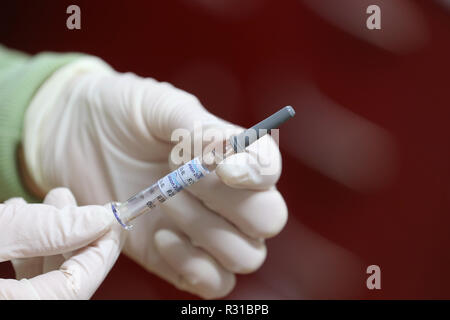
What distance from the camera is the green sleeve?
2.57ft

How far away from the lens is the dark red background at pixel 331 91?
2.68ft

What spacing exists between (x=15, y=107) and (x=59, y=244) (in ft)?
1.37

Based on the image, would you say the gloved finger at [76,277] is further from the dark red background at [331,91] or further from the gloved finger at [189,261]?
the dark red background at [331,91]

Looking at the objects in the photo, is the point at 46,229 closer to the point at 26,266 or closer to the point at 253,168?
the point at 26,266

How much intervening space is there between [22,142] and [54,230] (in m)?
0.38

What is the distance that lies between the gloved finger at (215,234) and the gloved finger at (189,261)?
0.07 feet

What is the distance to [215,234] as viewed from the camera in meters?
0.65

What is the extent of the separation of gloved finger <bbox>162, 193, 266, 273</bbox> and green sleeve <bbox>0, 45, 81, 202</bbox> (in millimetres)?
353

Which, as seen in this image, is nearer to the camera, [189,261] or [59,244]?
[59,244]

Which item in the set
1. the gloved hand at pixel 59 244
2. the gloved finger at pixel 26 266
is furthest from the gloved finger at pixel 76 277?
the gloved finger at pixel 26 266

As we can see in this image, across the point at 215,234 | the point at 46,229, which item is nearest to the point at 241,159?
the point at 215,234

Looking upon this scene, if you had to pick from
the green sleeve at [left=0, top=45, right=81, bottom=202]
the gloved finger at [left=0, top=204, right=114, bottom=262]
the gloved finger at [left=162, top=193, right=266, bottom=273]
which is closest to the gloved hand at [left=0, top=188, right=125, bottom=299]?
the gloved finger at [left=0, top=204, right=114, bottom=262]

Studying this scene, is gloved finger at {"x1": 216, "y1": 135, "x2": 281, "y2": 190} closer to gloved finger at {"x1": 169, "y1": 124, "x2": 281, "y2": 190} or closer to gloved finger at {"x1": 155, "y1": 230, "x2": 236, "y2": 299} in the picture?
gloved finger at {"x1": 169, "y1": 124, "x2": 281, "y2": 190}

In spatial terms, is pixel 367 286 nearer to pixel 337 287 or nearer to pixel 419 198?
pixel 337 287
